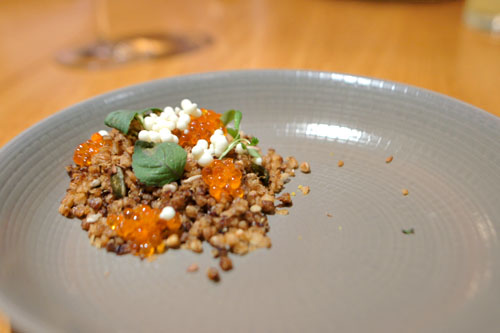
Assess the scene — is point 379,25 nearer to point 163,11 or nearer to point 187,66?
point 187,66

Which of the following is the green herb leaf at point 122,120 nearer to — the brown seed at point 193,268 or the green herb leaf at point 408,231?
the brown seed at point 193,268

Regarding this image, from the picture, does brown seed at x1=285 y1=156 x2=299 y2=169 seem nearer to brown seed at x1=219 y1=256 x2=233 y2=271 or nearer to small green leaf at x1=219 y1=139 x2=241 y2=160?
small green leaf at x1=219 y1=139 x2=241 y2=160

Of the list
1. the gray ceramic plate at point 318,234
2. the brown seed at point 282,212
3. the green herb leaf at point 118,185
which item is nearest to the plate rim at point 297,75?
the gray ceramic plate at point 318,234

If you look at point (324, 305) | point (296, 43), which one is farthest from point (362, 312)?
point (296, 43)

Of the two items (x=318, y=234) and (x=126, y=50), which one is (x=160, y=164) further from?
(x=126, y=50)

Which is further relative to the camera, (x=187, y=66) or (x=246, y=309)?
(x=187, y=66)
